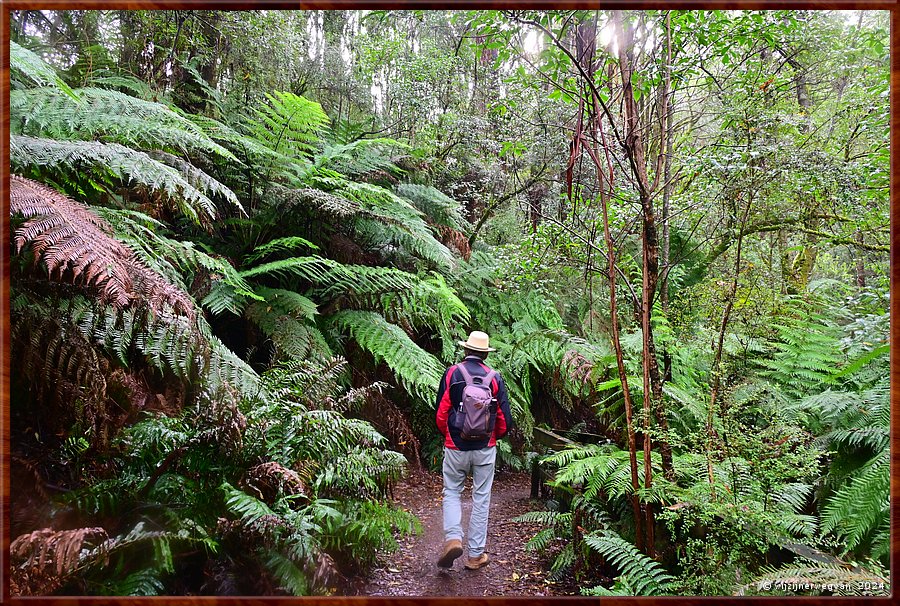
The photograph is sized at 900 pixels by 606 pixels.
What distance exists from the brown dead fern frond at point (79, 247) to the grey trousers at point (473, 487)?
4.69ft

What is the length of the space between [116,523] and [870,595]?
86.2 inches

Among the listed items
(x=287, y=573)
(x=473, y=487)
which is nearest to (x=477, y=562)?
(x=473, y=487)

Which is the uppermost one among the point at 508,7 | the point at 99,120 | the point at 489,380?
the point at 508,7

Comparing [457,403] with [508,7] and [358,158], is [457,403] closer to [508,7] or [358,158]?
[508,7]

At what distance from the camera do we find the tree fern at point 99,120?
6.09 feet

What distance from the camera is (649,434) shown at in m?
1.81

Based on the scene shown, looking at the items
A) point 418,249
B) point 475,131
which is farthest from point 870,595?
point 475,131

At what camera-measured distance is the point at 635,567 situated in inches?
61.4

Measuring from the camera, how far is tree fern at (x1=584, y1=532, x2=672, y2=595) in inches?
59.1

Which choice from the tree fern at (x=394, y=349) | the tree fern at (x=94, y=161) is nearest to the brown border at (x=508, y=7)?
the tree fern at (x=94, y=161)

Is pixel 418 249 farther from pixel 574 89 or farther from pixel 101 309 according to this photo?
pixel 101 309

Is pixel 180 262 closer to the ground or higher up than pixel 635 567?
higher up

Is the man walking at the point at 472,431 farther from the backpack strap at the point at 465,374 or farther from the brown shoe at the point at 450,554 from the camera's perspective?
the brown shoe at the point at 450,554

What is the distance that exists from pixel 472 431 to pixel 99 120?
213cm
